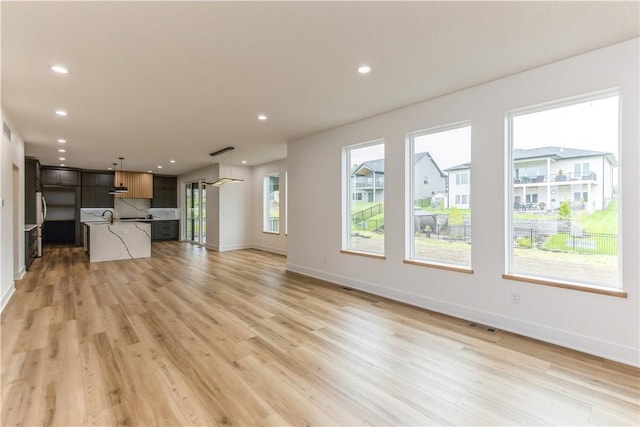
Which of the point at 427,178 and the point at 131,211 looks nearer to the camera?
the point at 427,178

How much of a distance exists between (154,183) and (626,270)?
12.5 metres

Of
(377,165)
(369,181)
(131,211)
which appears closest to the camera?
(377,165)

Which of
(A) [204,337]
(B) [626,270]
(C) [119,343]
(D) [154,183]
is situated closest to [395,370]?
(A) [204,337]

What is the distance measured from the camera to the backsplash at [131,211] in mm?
10398

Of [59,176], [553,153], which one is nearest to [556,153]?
[553,153]

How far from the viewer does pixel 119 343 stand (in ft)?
9.40

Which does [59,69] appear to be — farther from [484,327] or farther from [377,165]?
[484,327]

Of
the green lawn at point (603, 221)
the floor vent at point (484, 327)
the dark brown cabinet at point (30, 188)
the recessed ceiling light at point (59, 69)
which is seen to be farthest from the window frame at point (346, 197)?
the dark brown cabinet at point (30, 188)

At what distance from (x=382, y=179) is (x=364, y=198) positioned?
1.61 ft

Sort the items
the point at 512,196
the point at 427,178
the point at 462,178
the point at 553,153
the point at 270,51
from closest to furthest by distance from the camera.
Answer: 1. the point at 270,51
2. the point at 553,153
3. the point at 512,196
4. the point at 462,178
5. the point at 427,178

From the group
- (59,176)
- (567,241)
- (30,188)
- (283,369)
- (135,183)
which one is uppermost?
(59,176)

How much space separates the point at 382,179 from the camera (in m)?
4.49

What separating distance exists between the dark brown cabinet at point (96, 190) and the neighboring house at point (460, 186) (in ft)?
36.8

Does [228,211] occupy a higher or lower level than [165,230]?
higher
